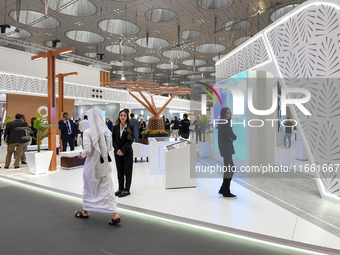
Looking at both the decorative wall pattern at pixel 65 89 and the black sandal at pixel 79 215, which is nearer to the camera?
the black sandal at pixel 79 215

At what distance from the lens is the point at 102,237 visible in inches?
118

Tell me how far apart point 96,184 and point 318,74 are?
164 inches

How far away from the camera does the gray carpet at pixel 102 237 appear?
8.87 feet

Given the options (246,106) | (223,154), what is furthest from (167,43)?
(223,154)

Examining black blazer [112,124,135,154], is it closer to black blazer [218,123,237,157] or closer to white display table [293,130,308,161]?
black blazer [218,123,237,157]

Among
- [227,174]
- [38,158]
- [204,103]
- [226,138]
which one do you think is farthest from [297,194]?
[38,158]

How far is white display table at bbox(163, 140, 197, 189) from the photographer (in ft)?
16.3

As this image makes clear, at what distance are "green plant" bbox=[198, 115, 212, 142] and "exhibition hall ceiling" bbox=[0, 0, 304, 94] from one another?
21.5 feet

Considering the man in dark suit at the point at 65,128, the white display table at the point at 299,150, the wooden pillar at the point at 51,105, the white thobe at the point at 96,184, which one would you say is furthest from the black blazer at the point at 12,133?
the white display table at the point at 299,150

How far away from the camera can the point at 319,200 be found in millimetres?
4344

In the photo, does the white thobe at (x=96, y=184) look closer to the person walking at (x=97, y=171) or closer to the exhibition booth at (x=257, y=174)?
the person walking at (x=97, y=171)

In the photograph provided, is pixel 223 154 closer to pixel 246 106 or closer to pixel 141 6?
pixel 246 106

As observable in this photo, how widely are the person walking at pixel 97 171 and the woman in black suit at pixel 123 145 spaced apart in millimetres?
849

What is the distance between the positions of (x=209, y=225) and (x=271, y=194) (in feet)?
6.40
